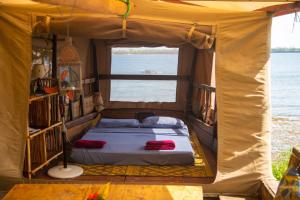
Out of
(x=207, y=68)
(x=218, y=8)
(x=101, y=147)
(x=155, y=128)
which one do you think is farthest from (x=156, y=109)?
(x=218, y=8)

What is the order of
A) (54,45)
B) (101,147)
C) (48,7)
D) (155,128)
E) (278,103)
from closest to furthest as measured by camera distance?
(48,7), (101,147), (54,45), (155,128), (278,103)

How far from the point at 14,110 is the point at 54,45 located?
152cm

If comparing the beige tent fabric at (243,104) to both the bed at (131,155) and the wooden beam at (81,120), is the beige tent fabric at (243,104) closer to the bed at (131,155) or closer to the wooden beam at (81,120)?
the bed at (131,155)

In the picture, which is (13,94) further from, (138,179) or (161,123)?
(161,123)

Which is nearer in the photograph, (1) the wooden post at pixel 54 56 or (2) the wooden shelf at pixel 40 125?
(2) the wooden shelf at pixel 40 125

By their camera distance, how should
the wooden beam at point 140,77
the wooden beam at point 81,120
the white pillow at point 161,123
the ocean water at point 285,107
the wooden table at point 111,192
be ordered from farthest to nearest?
1. the ocean water at point 285,107
2. the wooden beam at point 140,77
3. the white pillow at point 161,123
4. the wooden beam at point 81,120
5. the wooden table at point 111,192

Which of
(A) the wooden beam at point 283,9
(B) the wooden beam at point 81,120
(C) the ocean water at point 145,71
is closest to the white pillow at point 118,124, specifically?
(B) the wooden beam at point 81,120

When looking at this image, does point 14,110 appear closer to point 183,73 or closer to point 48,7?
point 48,7

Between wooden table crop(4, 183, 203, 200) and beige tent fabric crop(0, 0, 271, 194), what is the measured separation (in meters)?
1.11

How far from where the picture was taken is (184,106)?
20.3 ft

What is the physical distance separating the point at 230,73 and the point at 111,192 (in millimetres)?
1831

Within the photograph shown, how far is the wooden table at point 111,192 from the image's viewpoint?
2.16 meters

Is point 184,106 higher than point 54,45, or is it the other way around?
point 54,45

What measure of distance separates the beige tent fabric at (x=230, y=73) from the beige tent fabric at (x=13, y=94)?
0.01 metres
